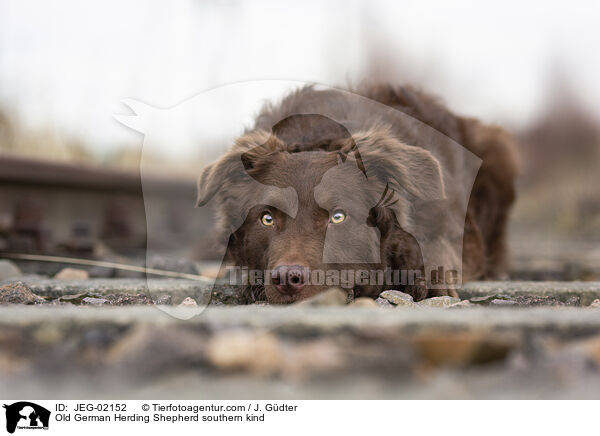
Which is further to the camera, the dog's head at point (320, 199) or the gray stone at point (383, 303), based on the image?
the dog's head at point (320, 199)

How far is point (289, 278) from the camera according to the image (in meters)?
2.81

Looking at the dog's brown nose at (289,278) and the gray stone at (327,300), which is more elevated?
the dog's brown nose at (289,278)

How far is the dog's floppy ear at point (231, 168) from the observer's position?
355 centimetres

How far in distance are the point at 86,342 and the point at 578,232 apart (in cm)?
1165

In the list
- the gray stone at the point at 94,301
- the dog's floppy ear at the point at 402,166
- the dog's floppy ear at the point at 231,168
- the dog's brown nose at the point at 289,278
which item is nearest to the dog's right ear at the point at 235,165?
the dog's floppy ear at the point at 231,168

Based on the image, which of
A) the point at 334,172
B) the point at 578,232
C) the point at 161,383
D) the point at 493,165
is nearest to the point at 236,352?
the point at 161,383

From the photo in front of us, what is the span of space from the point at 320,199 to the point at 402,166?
19.7 inches

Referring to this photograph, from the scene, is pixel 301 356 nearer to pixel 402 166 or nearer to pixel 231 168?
pixel 402 166

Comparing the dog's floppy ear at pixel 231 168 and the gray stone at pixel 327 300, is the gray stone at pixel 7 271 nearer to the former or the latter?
the dog's floppy ear at pixel 231 168

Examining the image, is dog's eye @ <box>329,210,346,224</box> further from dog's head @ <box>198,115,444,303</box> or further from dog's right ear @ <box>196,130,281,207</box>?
dog's right ear @ <box>196,130,281,207</box>

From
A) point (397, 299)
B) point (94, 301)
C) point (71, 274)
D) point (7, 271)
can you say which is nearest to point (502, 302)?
point (397, 299)

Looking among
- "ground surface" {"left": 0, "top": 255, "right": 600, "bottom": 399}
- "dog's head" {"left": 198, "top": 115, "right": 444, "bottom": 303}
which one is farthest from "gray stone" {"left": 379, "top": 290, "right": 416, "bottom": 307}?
"ground surface" {"left": 0, "top": 255, "right": 600, "bottom": 399}

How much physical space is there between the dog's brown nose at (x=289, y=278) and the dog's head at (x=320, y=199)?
13mm

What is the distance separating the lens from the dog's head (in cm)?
310
